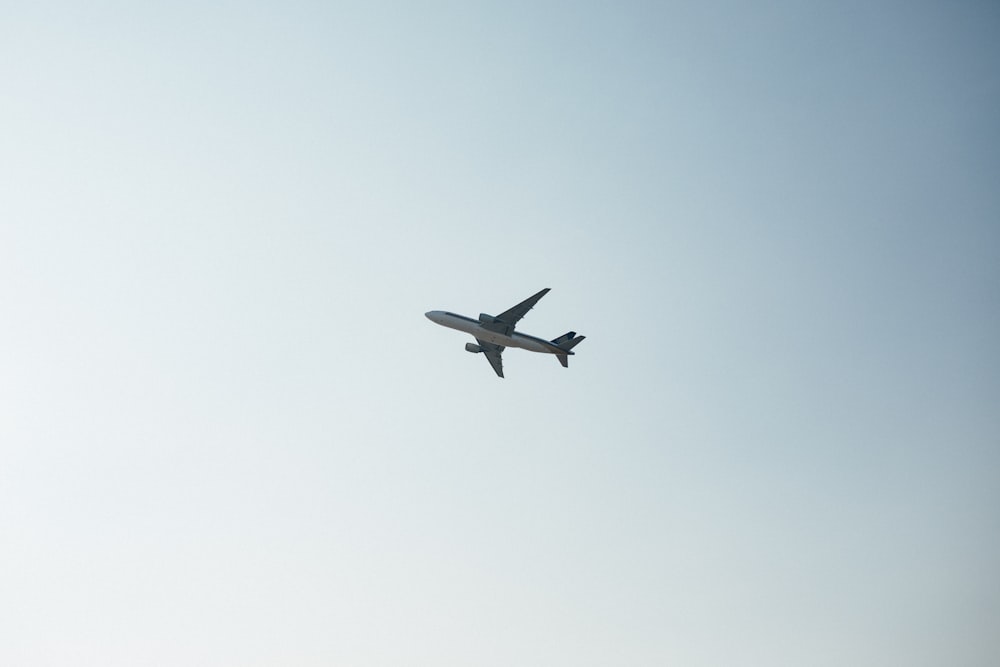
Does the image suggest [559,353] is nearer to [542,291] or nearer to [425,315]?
[542,291]

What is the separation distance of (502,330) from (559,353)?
405 inches

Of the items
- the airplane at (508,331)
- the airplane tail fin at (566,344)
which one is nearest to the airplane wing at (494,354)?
the airplane at (508,331)

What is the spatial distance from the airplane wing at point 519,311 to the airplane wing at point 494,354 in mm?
12590

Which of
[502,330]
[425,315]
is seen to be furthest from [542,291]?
[425,315]

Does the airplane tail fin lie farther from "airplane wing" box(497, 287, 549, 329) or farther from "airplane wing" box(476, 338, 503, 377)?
"airplane wing" box(476, 338, 503, 377)

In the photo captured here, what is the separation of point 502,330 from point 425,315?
13.4 meters

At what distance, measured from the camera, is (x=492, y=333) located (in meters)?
152

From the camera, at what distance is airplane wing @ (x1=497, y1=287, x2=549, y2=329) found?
147875mm

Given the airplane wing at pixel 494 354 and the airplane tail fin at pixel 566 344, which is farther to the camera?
the airplane wing at pixel 494 354

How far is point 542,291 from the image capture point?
147750 mm

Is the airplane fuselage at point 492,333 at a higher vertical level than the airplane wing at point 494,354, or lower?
lower

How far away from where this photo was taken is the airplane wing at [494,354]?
163 metres

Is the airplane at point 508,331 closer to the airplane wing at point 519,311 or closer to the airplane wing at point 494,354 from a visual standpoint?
the airplane wing at point 519,311

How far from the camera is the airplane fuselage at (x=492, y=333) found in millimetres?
150875
